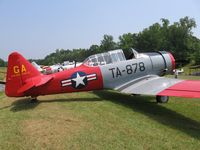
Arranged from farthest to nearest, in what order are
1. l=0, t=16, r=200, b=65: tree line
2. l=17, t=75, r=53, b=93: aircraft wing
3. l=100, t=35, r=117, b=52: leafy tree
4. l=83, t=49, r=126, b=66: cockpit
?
l=100, t=35, r=117, b=52: leafy tree, l=0, t=16, r=200, b=65: tree line, l=83, t=49, r=126, b=66: cockpit, l=17, t=75, r=53, b=93: aircraft wing

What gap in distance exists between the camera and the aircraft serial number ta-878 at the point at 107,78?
852 cm

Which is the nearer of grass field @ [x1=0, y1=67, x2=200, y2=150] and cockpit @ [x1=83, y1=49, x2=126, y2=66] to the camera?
grass field @ [x1=0, y1=67, x2=200, y2=150]

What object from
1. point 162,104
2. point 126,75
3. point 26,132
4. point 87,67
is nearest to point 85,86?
point 87,67

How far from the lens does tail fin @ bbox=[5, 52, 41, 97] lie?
8.74 metres

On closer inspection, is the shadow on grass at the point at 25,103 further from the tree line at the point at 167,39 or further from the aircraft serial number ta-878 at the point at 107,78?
the tree line at the point at 167,39

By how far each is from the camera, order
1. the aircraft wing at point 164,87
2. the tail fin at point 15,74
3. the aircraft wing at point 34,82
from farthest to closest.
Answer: the tail fin at point 15,74 → the aircraft wing at point 34,82 → the aircraft wing at point 164,87

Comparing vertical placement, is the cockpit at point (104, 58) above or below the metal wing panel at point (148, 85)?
above

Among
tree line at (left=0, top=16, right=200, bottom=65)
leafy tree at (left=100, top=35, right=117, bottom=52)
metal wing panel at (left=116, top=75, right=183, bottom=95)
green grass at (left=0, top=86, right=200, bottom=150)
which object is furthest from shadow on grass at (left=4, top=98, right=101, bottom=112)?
leafy tree at (left=100, top=35, right=117, bottom=52)

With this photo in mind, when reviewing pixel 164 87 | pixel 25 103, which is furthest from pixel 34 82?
pixel 164 87

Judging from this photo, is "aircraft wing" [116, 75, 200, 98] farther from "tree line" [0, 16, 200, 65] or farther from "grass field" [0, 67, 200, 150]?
"tree line" [0, 16, 200, 65]

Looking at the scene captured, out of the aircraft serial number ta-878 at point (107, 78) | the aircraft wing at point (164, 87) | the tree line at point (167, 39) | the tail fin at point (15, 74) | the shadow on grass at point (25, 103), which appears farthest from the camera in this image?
the tree line at point (167, 39)

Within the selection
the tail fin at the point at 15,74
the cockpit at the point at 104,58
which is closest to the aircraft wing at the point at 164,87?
the cockpit at the point at 104,58

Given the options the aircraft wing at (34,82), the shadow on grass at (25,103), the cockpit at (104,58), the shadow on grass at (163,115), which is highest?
the cockpit at (104,58)

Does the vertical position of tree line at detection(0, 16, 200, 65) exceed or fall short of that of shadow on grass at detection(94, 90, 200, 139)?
it exceeds it
